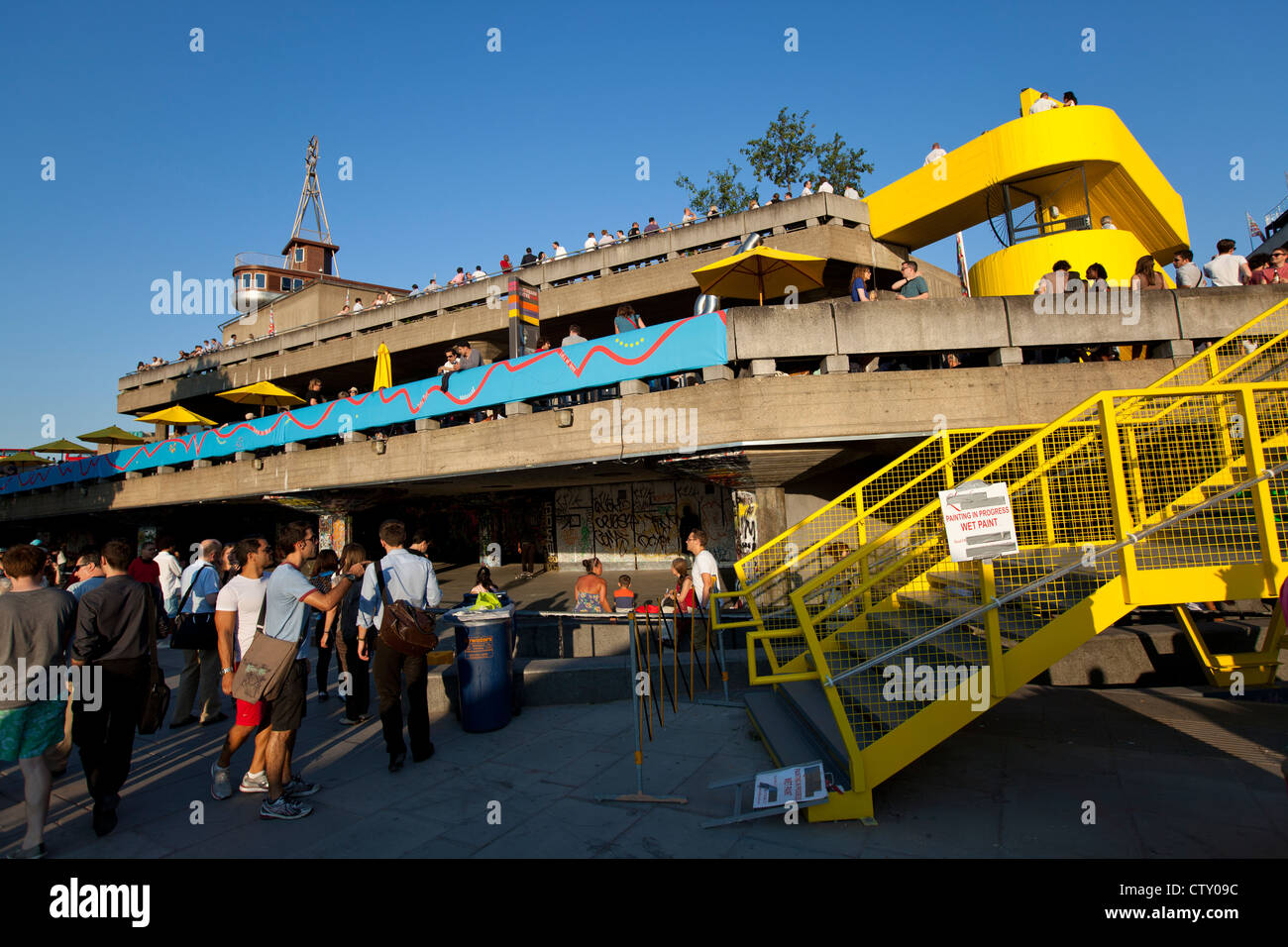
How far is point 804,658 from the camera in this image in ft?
20.9

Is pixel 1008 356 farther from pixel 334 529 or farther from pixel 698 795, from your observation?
pixel 334 529

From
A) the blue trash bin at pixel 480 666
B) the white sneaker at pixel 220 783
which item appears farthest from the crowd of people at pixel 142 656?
the blue trash bin at pixel 480 666

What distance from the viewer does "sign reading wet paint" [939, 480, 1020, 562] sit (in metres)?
4.41

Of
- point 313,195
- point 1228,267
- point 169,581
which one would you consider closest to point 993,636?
point 169,581

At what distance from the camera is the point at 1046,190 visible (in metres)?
15.5

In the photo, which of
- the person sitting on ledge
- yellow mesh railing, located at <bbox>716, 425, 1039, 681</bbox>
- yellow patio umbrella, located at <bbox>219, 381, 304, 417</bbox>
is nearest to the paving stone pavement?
yellow mesh railing, located at <bbox>716, 425, 1039, 681</bbox>

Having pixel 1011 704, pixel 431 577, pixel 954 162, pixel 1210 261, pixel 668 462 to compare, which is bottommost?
pixel 1011 704

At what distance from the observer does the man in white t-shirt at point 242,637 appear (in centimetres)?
492

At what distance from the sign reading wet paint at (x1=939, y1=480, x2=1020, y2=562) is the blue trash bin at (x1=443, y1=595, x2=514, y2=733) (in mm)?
4267

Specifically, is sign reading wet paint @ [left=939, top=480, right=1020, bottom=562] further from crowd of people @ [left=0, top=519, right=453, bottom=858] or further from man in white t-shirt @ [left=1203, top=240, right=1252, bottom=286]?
man in white t-shirt @ [left=1203, top=240, right=1252, bottom=286]
